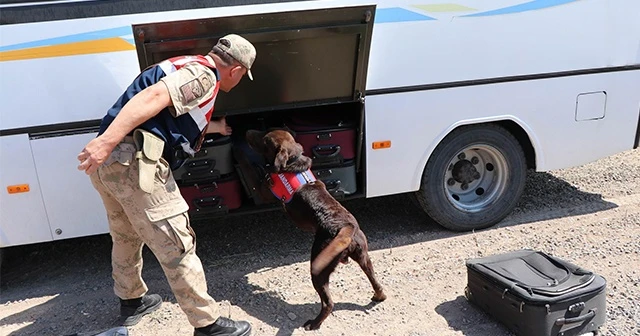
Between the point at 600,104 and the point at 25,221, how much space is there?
4.36 m

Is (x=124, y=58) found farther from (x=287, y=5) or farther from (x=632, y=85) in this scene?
(x=632, y=85)

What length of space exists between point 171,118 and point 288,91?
113cm

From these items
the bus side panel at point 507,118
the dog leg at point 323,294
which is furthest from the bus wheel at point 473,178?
the dog leg at point 323,294

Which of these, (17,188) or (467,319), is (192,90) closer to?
(17,188)

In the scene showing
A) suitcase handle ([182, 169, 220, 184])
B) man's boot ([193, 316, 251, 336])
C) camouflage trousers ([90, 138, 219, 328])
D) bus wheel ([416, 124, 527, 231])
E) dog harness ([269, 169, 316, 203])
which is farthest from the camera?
bus wheel ([416, 124, 527, 231])

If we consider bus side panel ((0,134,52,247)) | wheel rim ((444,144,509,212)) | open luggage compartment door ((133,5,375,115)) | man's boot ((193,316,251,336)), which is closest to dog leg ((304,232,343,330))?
man's boot ((193,316,251,336))

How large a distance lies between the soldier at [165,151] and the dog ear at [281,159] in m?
0.68

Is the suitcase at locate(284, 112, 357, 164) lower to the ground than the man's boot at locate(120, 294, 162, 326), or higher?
higher

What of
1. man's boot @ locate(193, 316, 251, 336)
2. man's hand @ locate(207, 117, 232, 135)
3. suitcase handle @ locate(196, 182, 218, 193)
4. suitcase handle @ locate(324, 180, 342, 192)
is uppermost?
man's hand @ locate(207, 117, 232, 135)

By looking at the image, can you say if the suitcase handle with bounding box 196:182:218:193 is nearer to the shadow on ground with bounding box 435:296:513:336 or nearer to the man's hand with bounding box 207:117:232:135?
the man's hand with bounding box 207:117:232:135

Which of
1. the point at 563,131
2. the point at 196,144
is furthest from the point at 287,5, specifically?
the point at 563,131

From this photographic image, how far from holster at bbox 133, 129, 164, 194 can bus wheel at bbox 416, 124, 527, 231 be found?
91.4 inches

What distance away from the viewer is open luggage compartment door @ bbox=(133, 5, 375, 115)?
11.7 feet

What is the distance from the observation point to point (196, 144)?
3312mm
